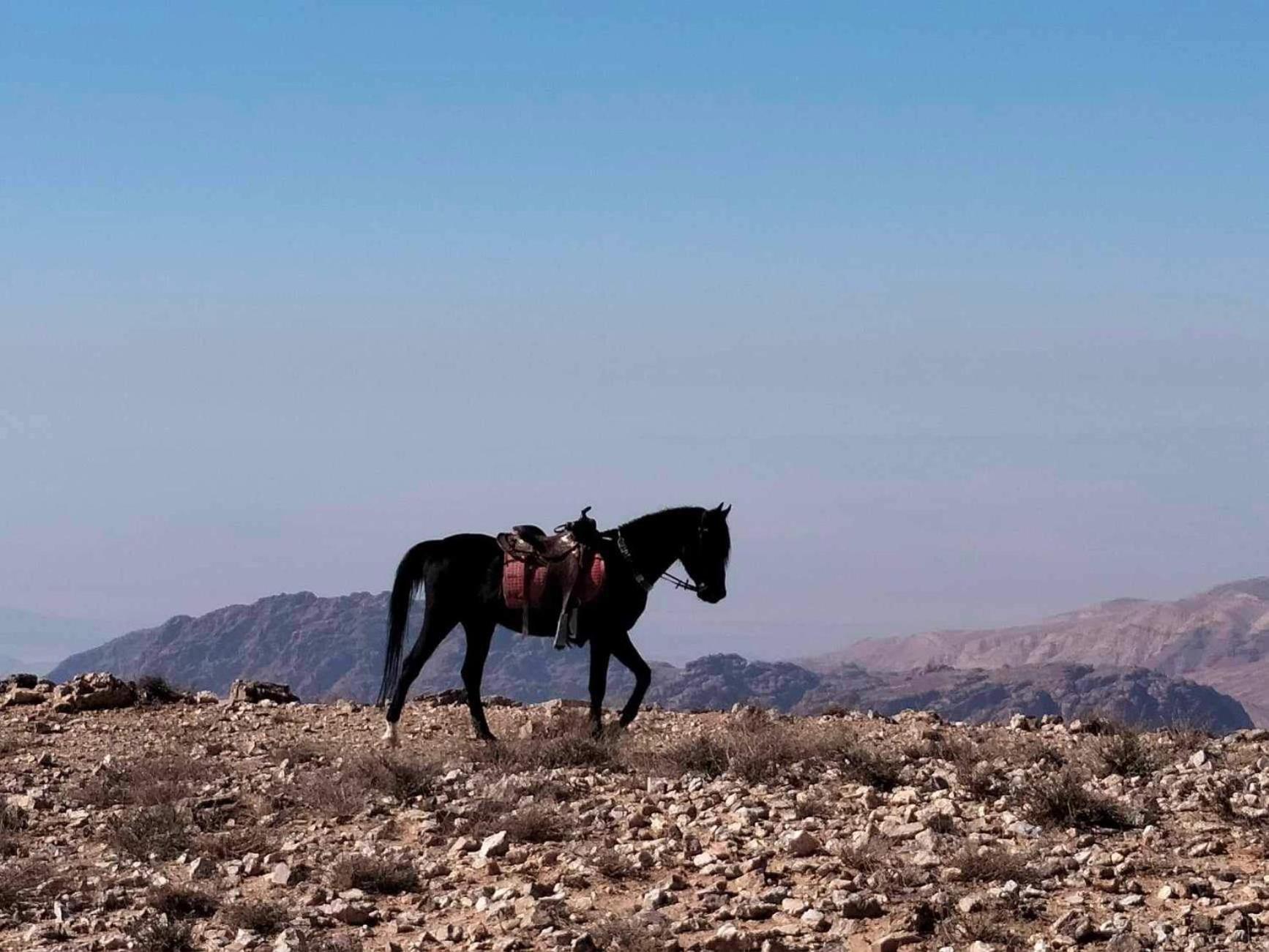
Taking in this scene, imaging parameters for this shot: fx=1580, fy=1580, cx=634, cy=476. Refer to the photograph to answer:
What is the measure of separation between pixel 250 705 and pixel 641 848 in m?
10.0

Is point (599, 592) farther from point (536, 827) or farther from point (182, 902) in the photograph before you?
point (182, 902)

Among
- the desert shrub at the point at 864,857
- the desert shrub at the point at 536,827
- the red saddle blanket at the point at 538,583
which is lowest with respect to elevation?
the desert shrub at the point at 864,857

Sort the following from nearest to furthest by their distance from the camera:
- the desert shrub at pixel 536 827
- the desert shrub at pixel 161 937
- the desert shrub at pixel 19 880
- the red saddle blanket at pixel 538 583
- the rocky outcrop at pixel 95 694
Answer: the desert shrub at pixel 161 937 → the desert shrub at pixel 19 880 → the desert shrub at pixel 536 827 → the red saddle blanket at pixel 538 583 → the rocky outcrop at pixel 95 694

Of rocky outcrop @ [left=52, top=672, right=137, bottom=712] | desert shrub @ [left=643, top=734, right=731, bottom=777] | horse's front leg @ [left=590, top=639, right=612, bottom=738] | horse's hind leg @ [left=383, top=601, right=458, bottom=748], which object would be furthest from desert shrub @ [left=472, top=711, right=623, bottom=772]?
rocky outcrop @ [left=52, top=672, right=137, bottom=712]

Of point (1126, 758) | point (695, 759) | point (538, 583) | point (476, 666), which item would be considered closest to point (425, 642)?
point (476, 666)

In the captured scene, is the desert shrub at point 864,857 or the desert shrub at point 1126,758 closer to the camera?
the desert shrub at point 864,857

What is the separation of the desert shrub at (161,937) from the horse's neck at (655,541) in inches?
286

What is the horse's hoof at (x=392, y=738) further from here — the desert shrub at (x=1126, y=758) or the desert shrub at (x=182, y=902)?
the desert shrub at (x=1126, y=758)

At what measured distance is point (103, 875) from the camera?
11.4 m

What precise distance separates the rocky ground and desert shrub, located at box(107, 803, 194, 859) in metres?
0.03

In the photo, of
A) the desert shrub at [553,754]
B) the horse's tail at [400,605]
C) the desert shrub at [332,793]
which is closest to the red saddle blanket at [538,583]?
the horse's tail at [400,605]

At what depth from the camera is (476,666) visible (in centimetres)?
1669

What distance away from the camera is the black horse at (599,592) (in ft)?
52.7

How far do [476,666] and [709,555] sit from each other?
2.73 metres
